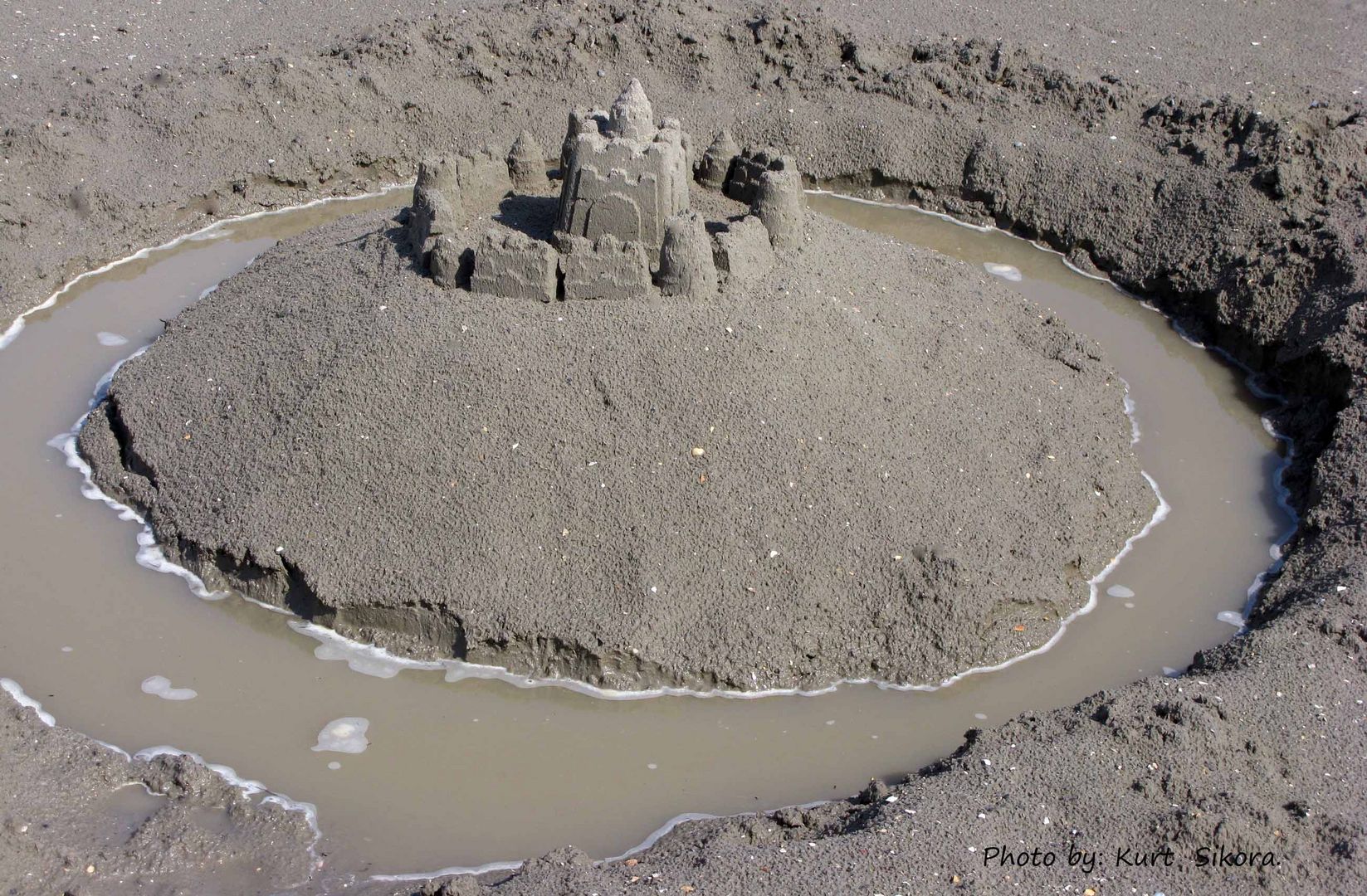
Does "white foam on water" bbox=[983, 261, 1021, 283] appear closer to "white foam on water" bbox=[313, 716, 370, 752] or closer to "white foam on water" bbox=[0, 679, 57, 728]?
"white foam on water" bbox=[313, 716, 370, 752]

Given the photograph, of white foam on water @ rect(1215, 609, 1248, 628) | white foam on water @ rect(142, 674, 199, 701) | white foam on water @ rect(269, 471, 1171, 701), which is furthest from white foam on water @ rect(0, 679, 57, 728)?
white foam on water @ rect(1215, 609, 1248, 628)

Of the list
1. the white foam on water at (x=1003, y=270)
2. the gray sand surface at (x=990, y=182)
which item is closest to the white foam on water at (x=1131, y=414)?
the gray sand surface at (x=990, y=182)

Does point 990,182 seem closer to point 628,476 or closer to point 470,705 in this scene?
point 628,476

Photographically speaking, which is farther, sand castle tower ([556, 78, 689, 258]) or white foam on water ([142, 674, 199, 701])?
sand castle tower ([556, 78, 689, 258])

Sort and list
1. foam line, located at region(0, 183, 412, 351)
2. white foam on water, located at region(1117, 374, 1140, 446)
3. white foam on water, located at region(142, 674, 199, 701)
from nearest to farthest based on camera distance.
A: white foam on water, located at region(142, 674, 199, 701)
white foam on water, located at region(1117, 374, 1140, 446)
foam line, located at region(0, 183, 412, 351)

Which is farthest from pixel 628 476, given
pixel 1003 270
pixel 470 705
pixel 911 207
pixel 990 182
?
pixel 990 182

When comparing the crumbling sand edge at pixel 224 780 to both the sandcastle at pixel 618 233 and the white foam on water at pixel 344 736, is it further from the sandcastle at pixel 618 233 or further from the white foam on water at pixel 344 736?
the sandcastle at pixel 618 233

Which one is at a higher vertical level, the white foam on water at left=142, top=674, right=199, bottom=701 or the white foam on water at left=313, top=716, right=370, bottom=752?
the white foam on water at left=313, top=716, right=370, bottom=752
